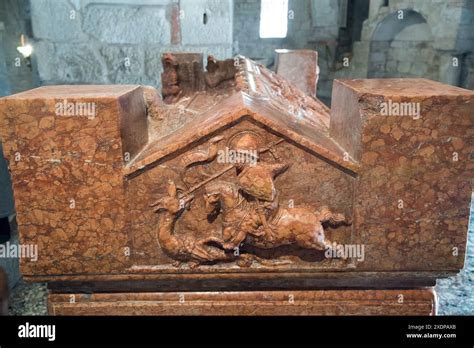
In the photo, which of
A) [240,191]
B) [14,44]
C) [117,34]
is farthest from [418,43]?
[240,191]

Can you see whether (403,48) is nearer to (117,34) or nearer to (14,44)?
(117,34)

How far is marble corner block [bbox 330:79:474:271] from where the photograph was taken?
1.63 meters

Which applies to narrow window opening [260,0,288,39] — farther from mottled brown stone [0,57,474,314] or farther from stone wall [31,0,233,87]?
mottled brown stone [0,57,474,314]

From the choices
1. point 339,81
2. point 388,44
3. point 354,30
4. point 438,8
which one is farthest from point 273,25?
point 339,81

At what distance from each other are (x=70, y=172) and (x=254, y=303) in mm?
918

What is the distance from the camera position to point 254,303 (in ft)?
6.13

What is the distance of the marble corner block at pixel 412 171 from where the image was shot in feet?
5.36

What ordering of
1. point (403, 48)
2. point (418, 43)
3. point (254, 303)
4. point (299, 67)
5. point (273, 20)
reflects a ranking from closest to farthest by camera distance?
1. point (254, 303)
2. point (299, 67)
3. point (418, 43)
4. point (403, 48)
5. point (273, 20)

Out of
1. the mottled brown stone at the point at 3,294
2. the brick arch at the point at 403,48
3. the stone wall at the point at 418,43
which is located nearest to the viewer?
the mottled brown stone at the point at 3,294

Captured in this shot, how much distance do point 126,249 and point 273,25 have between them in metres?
8.84

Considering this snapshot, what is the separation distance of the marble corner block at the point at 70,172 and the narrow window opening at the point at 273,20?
8430 millimetres

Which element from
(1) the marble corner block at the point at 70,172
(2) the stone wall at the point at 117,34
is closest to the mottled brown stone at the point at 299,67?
(2) the stone wall at the point at 117,34

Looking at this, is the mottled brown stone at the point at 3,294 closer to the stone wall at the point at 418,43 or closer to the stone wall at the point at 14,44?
the stone wall at the point at 14,44

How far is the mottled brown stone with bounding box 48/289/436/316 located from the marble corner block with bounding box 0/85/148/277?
19cm
